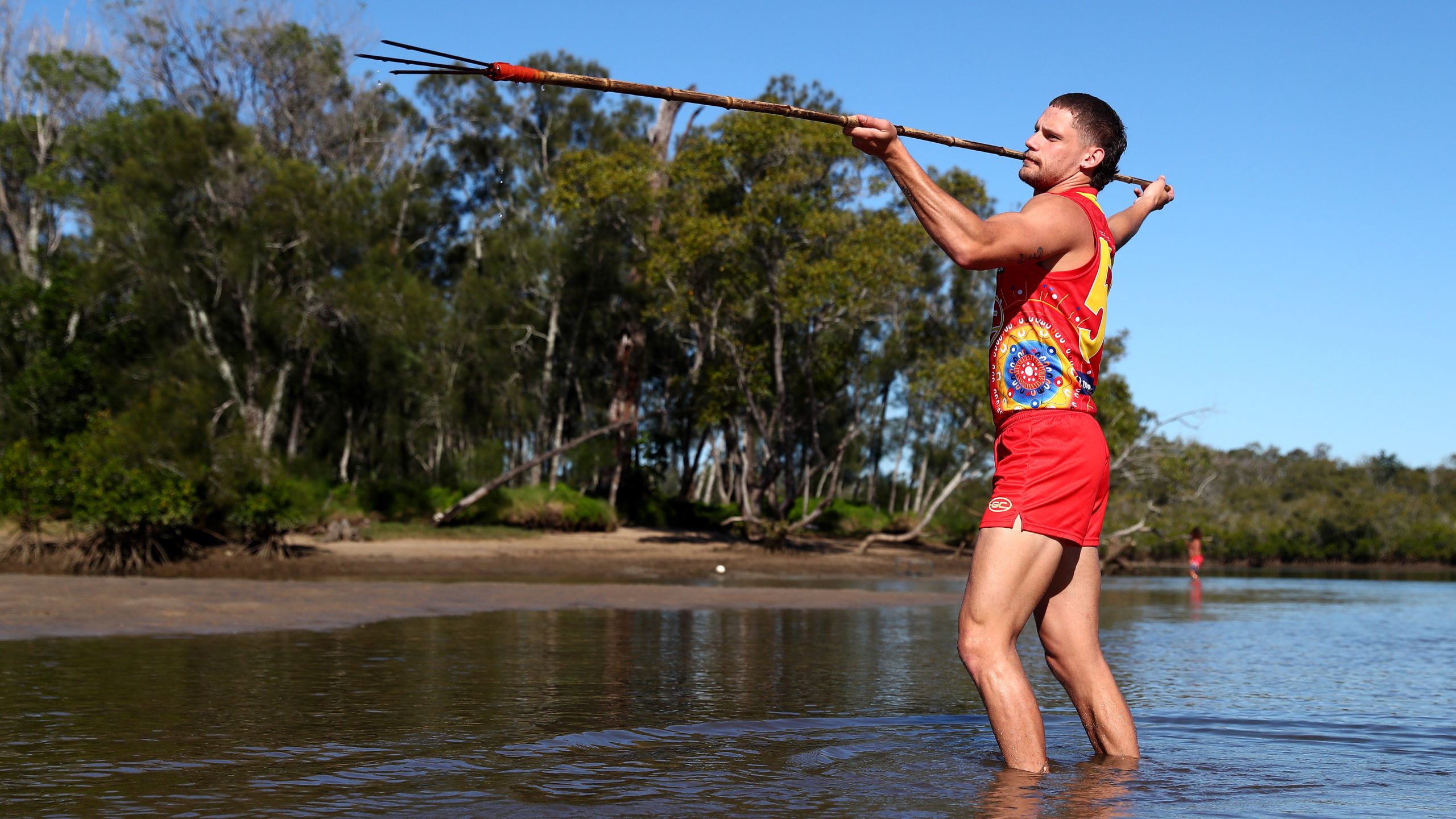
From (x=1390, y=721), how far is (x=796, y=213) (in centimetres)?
2328

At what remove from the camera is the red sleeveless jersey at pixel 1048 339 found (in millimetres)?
4000

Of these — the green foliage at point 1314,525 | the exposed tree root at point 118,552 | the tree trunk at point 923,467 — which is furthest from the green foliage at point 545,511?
the green foliage at point 1314,525

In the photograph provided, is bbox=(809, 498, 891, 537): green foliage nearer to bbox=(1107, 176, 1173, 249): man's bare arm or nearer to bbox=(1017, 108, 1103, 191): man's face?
bbox=(1107, 176, 1173, 249): man's bare arm

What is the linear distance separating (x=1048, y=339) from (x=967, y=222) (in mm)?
579

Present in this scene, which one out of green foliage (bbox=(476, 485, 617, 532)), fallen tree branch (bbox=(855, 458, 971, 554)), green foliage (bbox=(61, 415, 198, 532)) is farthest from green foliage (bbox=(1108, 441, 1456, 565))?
green foliage (bbox=(61, 415, 198, 532))

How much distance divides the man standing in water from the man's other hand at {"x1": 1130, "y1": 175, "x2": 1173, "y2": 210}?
0.66m

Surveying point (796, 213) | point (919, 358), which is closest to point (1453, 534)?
point (919, 358)

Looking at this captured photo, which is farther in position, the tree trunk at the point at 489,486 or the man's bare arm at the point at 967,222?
the tree trunk at the point at 489,486

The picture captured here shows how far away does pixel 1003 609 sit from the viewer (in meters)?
3.87

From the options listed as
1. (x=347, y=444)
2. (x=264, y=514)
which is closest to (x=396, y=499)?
(x=347, y=444)

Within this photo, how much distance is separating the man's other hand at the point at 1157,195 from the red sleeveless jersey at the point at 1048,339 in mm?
928

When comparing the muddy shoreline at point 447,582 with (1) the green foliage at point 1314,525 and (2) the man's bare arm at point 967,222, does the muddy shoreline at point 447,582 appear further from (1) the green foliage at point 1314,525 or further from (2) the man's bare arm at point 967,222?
(1) the green foliage at point 1314,525

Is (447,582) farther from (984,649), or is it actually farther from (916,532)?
(916,532)

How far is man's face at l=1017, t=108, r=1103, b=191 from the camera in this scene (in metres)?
4.23
